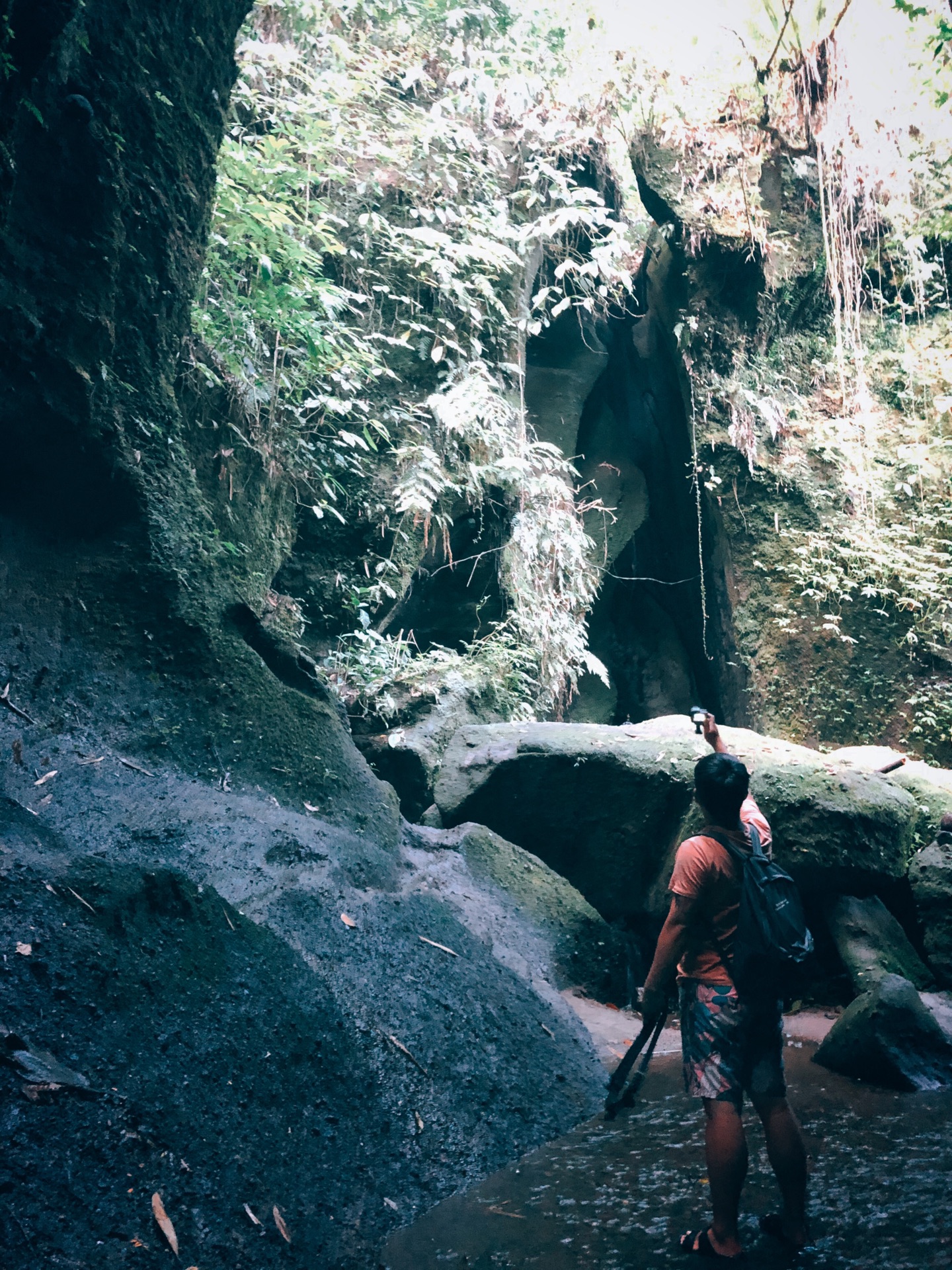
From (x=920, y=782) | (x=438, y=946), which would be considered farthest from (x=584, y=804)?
(x=920, y=782)

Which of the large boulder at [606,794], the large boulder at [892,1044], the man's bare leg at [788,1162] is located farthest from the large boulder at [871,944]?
the man's bare leg at [788,1162]

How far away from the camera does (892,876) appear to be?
628cm

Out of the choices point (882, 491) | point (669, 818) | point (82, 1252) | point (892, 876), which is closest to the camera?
point (82, 1252)

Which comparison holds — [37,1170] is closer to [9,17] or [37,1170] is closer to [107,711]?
[107,711]

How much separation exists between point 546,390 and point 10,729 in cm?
1016

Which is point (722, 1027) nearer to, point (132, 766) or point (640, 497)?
point (132, 766)

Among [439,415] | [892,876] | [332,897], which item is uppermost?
[439,415]

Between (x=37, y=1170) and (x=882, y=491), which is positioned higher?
(x=882, y=491)

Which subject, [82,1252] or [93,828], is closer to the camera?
[82,1252]

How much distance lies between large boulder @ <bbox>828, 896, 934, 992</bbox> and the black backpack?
11.9ft

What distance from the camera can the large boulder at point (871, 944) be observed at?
5.81 m

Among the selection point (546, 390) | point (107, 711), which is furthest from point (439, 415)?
point (107, 711)

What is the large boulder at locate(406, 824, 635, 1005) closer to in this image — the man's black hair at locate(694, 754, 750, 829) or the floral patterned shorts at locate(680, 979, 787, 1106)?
the floral patterned shorts at locate(680, 979, 787, 1106)

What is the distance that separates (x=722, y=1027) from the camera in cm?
275
